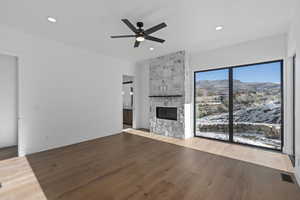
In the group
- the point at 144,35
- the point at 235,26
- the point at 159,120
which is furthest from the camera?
the point at 159,120

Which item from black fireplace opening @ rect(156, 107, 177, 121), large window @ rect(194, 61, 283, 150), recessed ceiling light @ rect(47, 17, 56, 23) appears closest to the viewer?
recessed ceiling light @ rect(47, 17, 56, 23)

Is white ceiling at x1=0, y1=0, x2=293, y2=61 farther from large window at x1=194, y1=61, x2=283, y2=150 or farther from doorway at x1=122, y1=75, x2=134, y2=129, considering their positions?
doorway at x1=122, y1=75, x2=134, y2=129

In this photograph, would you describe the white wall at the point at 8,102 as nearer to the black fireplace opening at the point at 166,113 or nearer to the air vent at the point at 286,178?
the black fireplace opening at the point at 166,113

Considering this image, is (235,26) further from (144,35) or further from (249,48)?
(144,35)

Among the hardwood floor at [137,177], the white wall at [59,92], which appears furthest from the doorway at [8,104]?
the hardwood floor at [137,177]

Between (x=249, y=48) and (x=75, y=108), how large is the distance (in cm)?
556

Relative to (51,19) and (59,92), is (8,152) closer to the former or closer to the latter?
(59,92)

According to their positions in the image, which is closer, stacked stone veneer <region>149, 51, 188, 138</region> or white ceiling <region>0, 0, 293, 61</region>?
white ceiling <region>0, 0, 293, 61</region>

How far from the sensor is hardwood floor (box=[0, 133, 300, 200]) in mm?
2055

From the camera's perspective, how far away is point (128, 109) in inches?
301

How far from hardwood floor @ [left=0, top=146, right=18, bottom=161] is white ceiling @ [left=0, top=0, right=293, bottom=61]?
307 cm

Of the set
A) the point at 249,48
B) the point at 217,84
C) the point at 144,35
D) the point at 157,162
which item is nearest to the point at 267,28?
the point at 249,48

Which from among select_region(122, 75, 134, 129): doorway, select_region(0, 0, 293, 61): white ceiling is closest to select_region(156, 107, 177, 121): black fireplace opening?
select_region(122, 75, 134, 129): doorway

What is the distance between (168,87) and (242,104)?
2.49m
